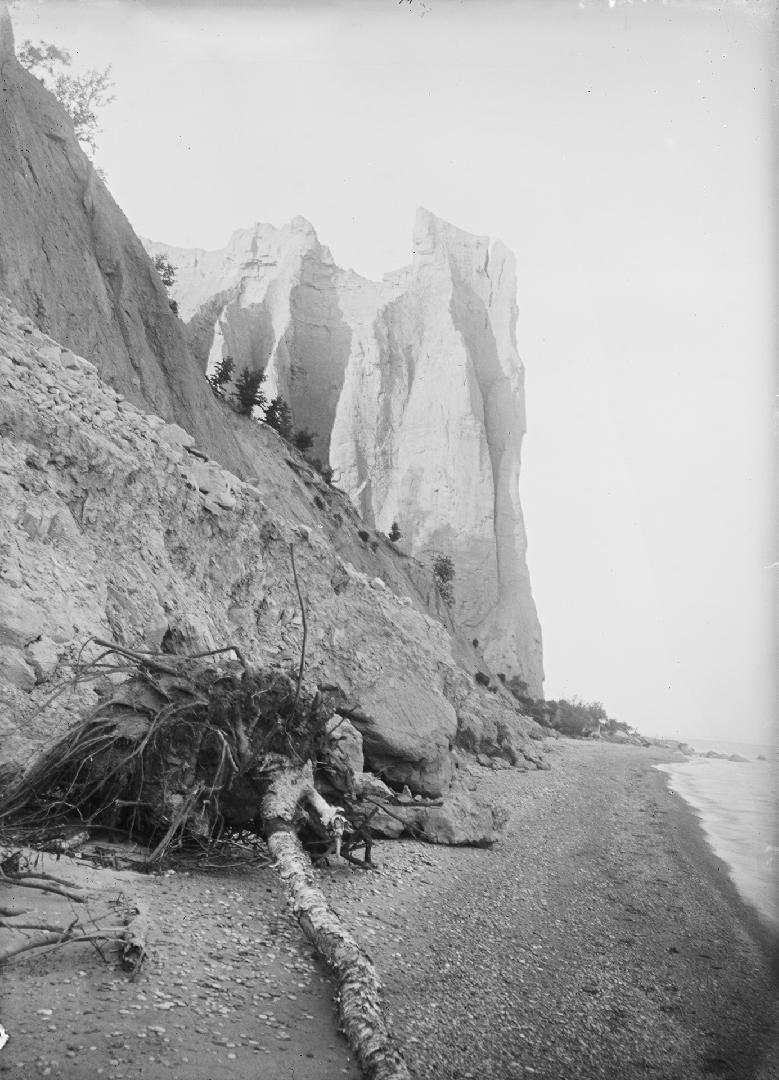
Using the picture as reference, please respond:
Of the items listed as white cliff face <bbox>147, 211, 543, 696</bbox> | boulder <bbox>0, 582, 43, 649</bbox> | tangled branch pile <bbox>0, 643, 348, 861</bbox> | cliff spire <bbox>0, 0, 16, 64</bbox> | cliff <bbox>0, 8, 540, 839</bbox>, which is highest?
white cliff face <bbox>147, 211, 543, 696</bbox>

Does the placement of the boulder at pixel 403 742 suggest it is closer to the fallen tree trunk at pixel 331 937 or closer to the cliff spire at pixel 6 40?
the fallen tree trunk at pixel 331 937

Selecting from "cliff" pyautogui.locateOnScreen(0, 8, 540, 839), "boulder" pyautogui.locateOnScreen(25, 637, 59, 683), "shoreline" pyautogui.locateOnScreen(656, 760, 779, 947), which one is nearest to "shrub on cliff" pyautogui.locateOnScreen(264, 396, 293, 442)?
"cliff" pyautogui.locateOnScreen(0, 8, 540, 839)

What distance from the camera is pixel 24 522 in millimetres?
7387

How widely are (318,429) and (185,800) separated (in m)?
61.2

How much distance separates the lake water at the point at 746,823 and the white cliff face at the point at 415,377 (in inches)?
1292

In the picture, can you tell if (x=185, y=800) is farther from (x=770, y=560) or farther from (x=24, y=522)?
(x=770, y=560)

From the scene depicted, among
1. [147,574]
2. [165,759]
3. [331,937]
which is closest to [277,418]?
[147,574]

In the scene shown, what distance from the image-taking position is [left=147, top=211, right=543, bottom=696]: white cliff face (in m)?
60.3

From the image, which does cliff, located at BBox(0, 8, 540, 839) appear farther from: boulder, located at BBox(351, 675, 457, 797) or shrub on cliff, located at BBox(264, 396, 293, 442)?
shrub on cliff, located at BBox(264, 396, 293, 442)

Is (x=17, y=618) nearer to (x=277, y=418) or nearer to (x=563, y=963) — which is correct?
(x=563, y=963)

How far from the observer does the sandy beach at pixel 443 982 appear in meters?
3.13

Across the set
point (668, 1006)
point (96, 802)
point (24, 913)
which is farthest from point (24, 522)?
point (668, 1006)

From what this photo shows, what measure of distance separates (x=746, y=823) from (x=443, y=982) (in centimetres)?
1487

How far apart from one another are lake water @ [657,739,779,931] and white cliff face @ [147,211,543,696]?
32.8m
